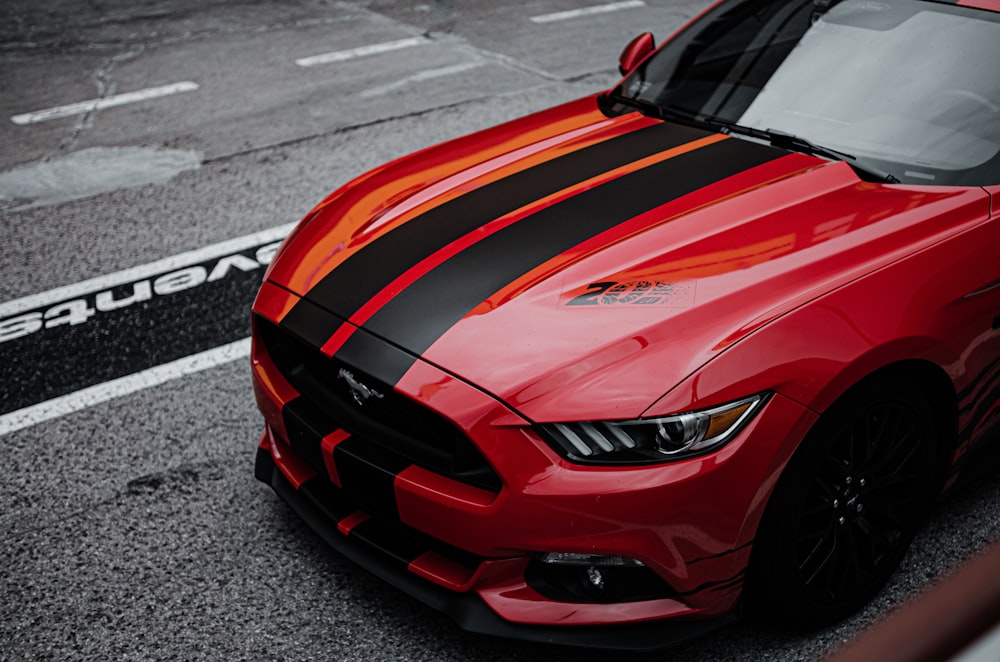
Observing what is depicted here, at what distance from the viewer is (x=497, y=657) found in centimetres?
274

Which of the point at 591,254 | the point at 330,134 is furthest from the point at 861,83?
the point at 330,134

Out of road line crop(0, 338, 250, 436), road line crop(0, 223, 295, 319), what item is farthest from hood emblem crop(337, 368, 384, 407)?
road line crop(0, 223, 295, 319)

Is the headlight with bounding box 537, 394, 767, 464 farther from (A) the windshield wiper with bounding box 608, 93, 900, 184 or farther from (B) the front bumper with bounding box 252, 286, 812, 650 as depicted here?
(A) the windshield wiper with bounding box 608, 93, 900, 184

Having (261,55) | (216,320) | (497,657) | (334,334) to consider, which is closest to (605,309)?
(334,334)

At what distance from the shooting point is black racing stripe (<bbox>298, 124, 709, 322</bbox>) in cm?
282

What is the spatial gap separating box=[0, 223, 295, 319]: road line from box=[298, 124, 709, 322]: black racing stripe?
2521 mm

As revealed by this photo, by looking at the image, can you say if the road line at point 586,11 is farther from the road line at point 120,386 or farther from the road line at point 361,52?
the road line at point 120,386

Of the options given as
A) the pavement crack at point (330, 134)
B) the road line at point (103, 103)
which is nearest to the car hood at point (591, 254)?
the pavement crack at point (330, 134)

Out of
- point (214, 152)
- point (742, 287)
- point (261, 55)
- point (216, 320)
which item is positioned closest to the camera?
point (742, 287)

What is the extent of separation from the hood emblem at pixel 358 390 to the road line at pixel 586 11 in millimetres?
8180

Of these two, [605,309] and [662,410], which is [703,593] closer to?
[662,410]

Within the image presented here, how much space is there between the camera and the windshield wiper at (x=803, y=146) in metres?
3.02

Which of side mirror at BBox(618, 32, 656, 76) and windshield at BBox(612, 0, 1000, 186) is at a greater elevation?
windshield at BBox(612, 0, 1000, 186)

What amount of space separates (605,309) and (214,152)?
15.8 feet
